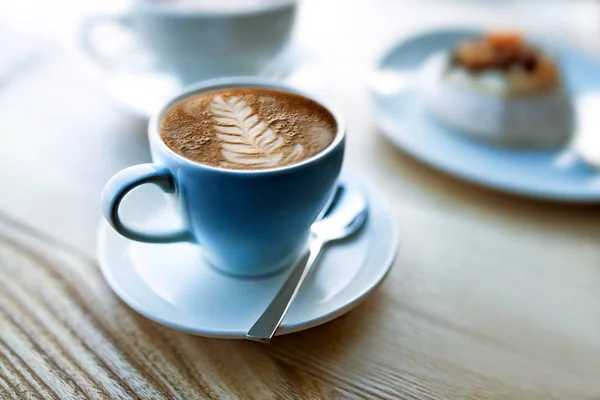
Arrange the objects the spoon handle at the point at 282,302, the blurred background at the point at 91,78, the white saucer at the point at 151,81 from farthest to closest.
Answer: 1. the white saucer at the point at 151,81
2. the blurred background at the point at 91,78
3. the spoon handle at the point at 282,302

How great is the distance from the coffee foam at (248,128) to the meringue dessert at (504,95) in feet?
1.13

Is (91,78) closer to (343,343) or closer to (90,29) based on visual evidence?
(90,29)

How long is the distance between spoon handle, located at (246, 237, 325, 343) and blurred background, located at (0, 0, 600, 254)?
0.69 ft

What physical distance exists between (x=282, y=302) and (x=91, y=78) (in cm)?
54

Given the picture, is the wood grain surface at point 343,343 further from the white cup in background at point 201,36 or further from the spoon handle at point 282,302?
the white cup in background at point 201,36

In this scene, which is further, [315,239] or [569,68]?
[569,68]

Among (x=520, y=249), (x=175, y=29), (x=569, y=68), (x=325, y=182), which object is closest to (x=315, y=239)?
(x=325, y=182)

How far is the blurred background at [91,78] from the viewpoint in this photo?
2.11 feet

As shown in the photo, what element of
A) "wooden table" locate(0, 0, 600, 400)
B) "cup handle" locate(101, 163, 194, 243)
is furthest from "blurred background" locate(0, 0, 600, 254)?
"cup handle" locate(101, 163, 194, 243)

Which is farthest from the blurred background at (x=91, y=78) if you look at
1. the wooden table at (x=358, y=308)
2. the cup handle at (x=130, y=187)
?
the cup handle at (x=130, y=187)

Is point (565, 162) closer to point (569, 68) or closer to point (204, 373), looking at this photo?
point (569, 68)

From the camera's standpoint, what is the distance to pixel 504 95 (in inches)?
32.1

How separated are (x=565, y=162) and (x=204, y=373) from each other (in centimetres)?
54

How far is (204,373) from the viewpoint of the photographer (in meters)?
0.46
